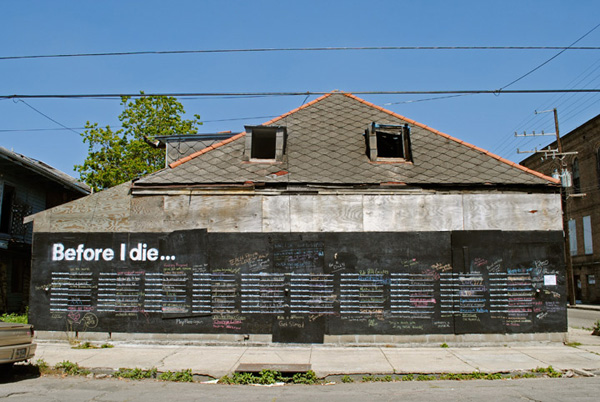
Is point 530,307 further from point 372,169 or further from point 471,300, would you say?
point 372,169

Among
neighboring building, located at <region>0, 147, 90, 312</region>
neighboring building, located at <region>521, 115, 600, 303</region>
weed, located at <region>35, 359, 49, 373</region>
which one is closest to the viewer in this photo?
weed, located at <region>35, 359, 49, 373</region>

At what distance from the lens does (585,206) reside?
120 ft

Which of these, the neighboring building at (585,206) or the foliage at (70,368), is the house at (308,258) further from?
the neighboring building at (585,206)

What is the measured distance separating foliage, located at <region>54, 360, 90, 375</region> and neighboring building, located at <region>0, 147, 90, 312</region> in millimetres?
10436

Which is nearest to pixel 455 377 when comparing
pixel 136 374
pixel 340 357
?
pixel 340 357

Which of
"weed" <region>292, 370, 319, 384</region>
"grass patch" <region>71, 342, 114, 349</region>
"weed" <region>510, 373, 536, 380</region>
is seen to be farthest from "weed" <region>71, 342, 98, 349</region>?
"weed" <region>510, 373, 536, 380</region>

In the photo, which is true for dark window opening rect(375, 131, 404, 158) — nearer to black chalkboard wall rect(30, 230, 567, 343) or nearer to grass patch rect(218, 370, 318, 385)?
black chalkboard wall rect(30, 230, 567, 343)

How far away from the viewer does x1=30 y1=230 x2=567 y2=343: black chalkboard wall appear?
464 inches

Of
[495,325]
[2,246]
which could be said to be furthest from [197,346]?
[2,246]

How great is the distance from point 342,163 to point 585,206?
31.1m

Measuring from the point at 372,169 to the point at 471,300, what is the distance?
163 inches

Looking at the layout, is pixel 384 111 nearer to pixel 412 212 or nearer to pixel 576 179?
pixel 412 212

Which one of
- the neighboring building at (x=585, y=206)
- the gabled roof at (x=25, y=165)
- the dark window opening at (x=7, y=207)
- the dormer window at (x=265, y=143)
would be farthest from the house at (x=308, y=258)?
the neighboring building at (x=585, y=206)

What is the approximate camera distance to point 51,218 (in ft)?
41.0
